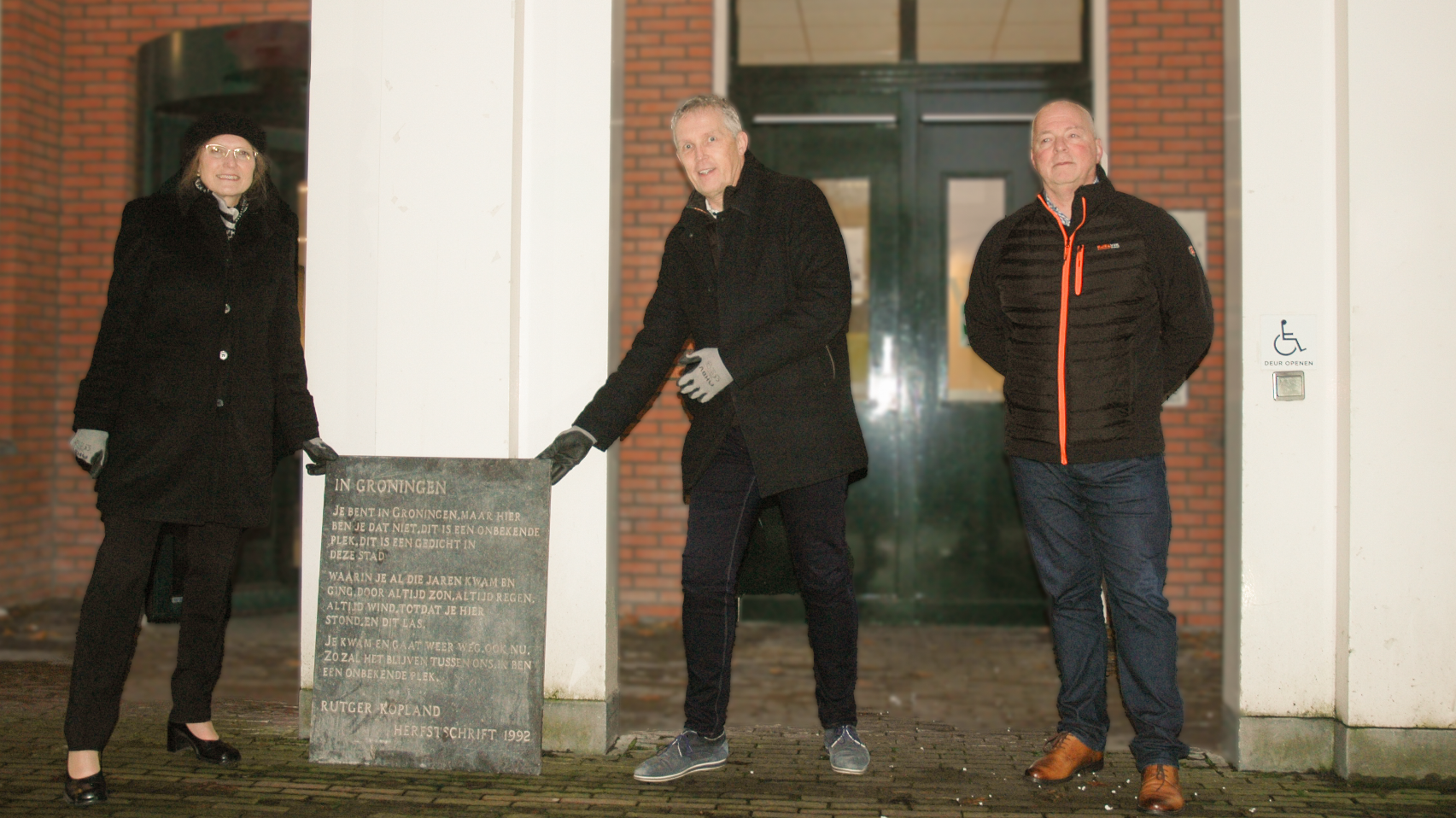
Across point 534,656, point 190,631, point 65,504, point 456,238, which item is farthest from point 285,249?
point 65,504

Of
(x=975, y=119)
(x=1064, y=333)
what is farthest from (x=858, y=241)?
(x=1064, y=333)

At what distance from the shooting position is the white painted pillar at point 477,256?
3.59 metres

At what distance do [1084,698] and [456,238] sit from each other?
2.56m

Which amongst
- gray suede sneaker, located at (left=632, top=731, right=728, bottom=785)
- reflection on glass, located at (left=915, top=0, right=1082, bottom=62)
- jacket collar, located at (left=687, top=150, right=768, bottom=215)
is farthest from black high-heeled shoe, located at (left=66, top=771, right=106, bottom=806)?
reflection on glass, located at (left=915, top=0, right=1082, bottom=62)

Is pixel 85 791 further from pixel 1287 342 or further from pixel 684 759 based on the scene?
pixel 1287 342

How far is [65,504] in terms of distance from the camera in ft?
21.6

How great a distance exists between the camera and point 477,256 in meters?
3.58

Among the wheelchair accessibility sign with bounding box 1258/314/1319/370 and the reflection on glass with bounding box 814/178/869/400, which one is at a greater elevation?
the reflection on glass with bounding box 814/178/869/400

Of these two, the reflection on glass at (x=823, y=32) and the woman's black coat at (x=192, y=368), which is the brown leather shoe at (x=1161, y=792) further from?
the reflection on glass at (x=823, y=32)

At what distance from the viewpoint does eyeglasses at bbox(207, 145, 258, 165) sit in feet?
10.8

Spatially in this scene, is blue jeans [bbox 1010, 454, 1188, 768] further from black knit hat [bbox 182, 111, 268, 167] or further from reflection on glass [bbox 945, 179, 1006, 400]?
reflection on glass [bbox 945, 179, 1006, 400]

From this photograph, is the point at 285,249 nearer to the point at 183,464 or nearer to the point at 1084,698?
the point at 183,464

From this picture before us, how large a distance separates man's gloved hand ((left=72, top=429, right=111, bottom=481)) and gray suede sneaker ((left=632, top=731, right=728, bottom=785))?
6.13 ft

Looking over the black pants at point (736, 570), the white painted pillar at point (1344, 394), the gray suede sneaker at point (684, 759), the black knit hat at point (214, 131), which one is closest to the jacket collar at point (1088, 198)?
the white painted pillar at point (1344, 394)
